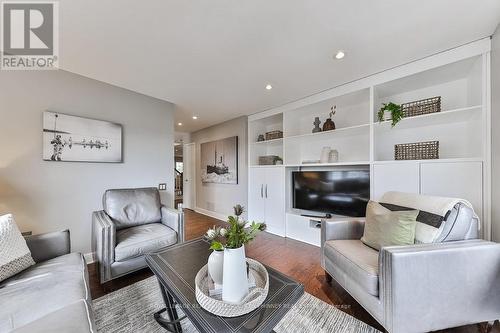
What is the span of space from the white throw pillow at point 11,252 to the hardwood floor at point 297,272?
0.67m

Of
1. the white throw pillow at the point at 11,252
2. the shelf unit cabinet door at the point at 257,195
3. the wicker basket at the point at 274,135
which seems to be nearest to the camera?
the white throw pillow at the point at 11,252

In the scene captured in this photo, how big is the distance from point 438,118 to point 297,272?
230 centimetres

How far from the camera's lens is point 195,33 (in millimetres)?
1635

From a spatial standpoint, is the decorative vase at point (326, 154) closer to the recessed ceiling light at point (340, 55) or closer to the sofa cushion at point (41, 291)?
the recessed ceiling light at point (340, 55)

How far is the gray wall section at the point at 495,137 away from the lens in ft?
5.16

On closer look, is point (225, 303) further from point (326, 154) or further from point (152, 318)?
point (326, 154)

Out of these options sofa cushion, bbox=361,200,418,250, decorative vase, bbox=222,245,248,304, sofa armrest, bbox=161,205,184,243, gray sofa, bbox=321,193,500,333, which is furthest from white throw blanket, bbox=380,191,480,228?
sofa armrest, bbox=161,205,184,243

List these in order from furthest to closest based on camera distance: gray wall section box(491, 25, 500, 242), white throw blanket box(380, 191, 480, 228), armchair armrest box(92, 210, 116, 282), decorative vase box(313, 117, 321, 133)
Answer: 1. decorative vase box(313, 117, 321, 133)
2. armchair armrest box(92, 210, 116, 282)
3. gray wall section box(491, 25, 500, 242)
4. white throw blanket box(380, 191, 480, 228)

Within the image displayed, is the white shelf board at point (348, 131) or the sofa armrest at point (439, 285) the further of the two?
the white shelf board at point (348, 131)

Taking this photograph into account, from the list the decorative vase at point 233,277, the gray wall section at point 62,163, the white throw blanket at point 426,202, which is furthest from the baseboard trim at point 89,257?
the white throw blanket at point 426,202

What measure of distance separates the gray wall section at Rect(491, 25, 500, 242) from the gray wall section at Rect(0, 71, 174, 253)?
3821 millimetres

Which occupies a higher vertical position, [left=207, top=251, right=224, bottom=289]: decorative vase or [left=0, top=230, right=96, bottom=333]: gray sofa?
[left=207, top=251, right=224, bottom=289]: decorative vase

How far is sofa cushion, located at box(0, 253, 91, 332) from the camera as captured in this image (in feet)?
3.09

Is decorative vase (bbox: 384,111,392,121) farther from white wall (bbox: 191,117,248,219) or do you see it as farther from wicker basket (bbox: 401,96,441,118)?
white wall (bbox: 191,117,248,219)
